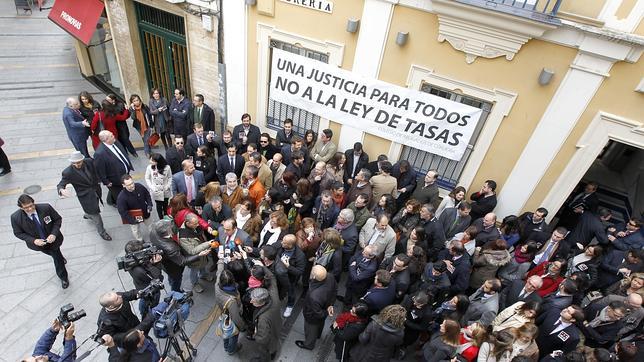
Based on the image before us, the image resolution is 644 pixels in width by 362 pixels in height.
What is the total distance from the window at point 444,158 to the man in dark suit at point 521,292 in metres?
2.55

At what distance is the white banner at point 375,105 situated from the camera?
6676 millimetres

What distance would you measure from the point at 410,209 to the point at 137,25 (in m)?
8.46

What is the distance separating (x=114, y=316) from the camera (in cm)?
407

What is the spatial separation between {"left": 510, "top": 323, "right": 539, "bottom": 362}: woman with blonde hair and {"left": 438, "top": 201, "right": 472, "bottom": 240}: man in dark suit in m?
2.11

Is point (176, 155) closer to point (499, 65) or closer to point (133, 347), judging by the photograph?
point (133, 347)

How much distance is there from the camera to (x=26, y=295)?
579 cm

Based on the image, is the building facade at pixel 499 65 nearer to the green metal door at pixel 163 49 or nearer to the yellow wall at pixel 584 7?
the yellow wall at pixel 584 7

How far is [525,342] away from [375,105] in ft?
14.9

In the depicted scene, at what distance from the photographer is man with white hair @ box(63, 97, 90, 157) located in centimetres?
766

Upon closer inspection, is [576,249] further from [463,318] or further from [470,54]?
[470,54]

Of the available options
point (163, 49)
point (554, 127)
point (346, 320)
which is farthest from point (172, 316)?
point (163, 49)

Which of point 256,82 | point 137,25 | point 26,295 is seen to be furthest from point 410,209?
point 137,25

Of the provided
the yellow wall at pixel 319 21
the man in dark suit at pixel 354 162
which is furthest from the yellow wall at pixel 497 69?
the man in dark suit at pixel 354 162

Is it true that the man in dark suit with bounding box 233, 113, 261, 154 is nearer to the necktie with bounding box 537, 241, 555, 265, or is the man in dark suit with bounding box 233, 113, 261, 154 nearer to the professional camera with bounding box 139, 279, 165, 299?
the professional camera with bounding box 139, 279, 165, 299
